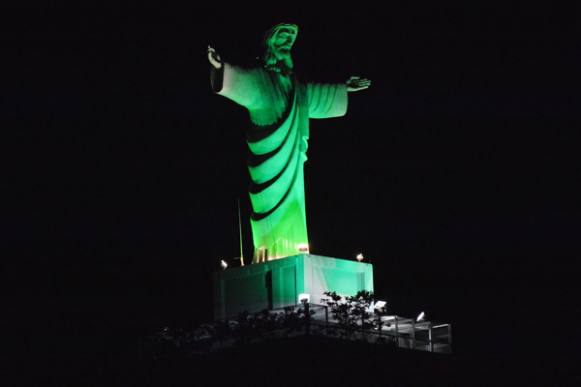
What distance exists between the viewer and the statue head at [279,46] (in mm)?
34375

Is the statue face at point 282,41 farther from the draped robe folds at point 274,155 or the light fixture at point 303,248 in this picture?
Answer: the light fixture at point 303,248

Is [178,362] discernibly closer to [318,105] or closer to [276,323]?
[276,323]

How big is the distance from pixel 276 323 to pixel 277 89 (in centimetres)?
794

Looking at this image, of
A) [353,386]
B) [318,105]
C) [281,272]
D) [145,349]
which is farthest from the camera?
[318,105]

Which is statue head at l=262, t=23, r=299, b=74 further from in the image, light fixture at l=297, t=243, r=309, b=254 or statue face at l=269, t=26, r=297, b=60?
light fixture at l=297, t=243, r=309, b=254

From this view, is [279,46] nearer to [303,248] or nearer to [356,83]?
[356,83]

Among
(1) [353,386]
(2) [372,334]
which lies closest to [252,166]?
(2) [372,334]

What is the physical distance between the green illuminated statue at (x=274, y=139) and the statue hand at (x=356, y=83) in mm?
1738

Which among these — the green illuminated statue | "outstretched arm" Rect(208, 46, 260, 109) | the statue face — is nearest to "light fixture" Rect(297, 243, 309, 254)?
the green illuminated statue

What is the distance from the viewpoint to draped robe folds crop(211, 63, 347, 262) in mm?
33688

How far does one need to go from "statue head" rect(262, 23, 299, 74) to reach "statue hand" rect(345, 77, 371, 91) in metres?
2.21

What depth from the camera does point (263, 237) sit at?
3400 cm

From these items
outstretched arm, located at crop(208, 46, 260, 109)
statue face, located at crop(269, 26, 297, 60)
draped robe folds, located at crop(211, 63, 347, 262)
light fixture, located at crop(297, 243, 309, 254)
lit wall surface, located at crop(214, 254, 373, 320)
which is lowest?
lit wall surface, located at crop(214, 254, 373, 320)

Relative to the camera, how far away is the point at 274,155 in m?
34.1
